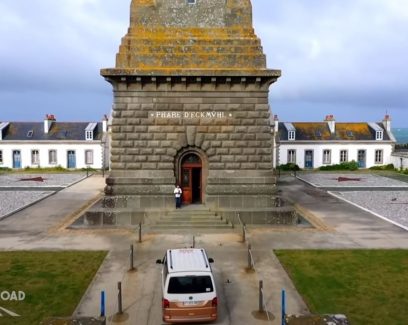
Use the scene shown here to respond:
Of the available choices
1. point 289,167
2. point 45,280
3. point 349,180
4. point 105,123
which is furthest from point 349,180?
point 45,280

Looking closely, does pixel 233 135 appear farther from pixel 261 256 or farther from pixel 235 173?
pixel 261 256

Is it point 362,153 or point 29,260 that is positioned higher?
point 362,153

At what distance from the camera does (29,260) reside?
16.2 m

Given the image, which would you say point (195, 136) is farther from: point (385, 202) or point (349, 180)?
point (349, 180)

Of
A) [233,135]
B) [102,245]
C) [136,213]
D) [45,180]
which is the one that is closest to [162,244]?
[102,245]

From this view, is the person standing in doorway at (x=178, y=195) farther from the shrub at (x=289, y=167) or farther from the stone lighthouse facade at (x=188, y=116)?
the shrub at (x=289, y=167)

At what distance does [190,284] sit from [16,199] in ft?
77.1

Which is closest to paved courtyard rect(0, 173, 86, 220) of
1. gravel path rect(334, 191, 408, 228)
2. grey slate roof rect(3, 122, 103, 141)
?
grey slate roof rect(3, 122, 103, 141)

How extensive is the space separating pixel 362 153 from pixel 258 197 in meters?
36.0

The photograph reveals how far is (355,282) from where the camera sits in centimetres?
1400

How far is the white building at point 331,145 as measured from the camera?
5372cm

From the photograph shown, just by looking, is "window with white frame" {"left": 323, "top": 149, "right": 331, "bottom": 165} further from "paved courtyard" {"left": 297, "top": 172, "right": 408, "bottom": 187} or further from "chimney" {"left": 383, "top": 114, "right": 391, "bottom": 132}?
"chimney" {"left": 383, "top": 114, "right": 391, "bottom": 132}

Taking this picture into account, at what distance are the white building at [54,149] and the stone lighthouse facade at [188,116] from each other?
31045 millimetres

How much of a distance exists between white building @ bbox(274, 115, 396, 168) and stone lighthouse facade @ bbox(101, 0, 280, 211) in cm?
3074
